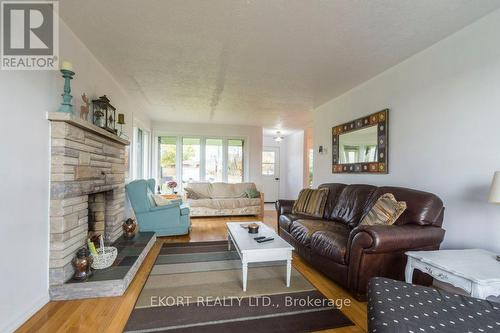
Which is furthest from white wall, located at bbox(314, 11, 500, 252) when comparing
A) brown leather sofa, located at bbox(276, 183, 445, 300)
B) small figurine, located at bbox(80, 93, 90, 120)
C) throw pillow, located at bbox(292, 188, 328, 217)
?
small figurine, located at bbox(80, 93, 90, 120)

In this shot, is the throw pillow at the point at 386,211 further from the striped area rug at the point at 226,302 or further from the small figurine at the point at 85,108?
the small figurine at the point at 85,108

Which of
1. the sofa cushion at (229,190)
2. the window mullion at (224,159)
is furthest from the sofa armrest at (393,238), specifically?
the window mullion at (224,159)

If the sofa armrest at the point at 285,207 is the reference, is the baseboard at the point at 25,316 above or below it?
below

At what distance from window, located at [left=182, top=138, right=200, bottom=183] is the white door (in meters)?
2.73

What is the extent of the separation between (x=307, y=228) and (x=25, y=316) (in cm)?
257

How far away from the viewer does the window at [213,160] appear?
268 inches

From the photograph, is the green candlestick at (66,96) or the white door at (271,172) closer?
the green candlestick at (66,96)

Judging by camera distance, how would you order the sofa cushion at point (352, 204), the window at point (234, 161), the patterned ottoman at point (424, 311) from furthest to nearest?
the window at point (234, 161) → the sofa cushion at point (352, 204) → the patterned ottoman at point (424, 311)

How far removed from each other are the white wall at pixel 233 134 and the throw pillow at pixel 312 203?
3324 mm

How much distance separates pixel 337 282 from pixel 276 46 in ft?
7.89

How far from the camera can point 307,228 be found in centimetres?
281

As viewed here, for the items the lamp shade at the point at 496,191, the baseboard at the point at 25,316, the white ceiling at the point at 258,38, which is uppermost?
the white ceiling at the point at 258,38

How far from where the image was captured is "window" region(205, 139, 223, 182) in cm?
681

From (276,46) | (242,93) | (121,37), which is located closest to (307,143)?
(242,93)
